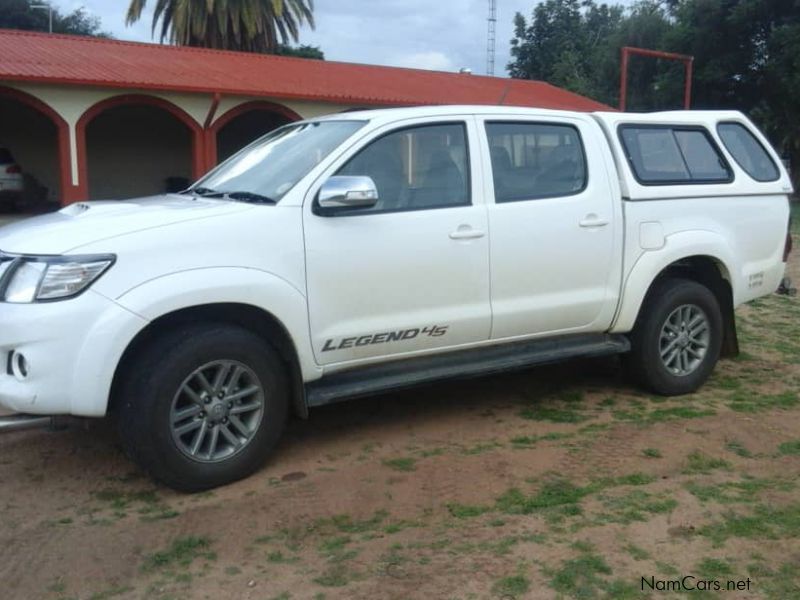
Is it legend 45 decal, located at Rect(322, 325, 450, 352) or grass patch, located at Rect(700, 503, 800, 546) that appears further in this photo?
legend 45 decal, located at Rect(322, 325, 450, 352)

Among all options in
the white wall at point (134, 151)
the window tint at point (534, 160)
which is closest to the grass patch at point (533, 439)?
the window tint at point (534, 160)

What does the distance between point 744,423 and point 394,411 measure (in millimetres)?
2168

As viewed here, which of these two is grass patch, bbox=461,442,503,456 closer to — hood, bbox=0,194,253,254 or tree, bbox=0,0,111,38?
hood, bbox=0,194,253,254

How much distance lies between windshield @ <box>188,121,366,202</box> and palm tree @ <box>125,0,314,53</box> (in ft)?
79.7

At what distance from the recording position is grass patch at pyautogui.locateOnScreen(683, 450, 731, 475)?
4406 mm

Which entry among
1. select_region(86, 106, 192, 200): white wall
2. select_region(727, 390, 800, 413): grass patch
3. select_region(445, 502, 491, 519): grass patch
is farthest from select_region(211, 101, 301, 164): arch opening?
select_region(445, 502, 491, 519): grass patch

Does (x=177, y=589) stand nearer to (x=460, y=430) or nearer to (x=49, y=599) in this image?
(x=49, y=599)

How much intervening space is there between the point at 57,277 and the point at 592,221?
3133 mm

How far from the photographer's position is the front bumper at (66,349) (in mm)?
3742

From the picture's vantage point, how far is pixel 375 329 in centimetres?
454

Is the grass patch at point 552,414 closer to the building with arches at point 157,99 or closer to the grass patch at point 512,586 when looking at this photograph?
the grass patch at point 512,586

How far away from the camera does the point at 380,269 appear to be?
4.50 m

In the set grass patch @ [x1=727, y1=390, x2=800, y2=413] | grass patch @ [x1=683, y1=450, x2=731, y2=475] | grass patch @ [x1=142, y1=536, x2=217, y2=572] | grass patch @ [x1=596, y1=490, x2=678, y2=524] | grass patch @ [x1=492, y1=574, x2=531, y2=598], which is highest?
Result: grass patch @ [x1=596, y1=490, x2=678, y2=524]

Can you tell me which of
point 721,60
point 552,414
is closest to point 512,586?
point 552,414
